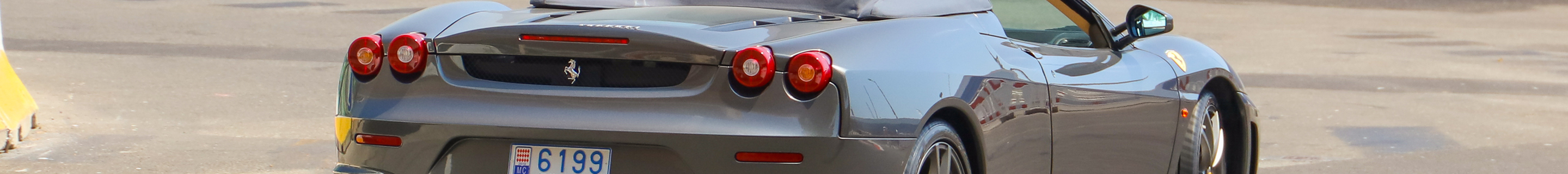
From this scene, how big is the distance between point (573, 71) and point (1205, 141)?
7.83 ft

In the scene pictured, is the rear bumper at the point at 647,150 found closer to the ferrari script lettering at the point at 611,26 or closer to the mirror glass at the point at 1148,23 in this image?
the ferrari script lettering at the point at 611,26

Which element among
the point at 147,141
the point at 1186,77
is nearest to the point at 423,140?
the point at 1186,77

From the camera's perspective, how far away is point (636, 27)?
10.9ft

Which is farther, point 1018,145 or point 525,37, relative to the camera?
point 1018,145

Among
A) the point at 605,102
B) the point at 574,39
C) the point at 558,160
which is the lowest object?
the point at 558,160

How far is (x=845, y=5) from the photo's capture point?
394 cm

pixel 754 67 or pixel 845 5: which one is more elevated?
pixel 845 5

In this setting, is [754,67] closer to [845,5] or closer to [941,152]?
[941,152]

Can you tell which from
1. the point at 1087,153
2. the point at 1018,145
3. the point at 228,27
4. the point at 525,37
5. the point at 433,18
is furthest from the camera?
the point at 228,27

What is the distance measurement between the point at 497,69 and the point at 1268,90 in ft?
24.6

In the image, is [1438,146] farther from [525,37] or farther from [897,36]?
[525,37]

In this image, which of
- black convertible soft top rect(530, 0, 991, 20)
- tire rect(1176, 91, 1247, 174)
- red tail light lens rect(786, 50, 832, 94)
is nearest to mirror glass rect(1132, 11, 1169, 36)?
tire rect(1176, 91, 1247, 174)

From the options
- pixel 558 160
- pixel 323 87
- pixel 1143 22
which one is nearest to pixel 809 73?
pixel 558 160

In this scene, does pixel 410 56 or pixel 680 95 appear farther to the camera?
pixel 410 56
